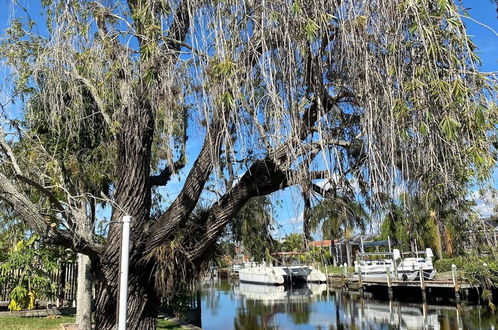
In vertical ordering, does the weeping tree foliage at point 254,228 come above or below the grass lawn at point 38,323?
above

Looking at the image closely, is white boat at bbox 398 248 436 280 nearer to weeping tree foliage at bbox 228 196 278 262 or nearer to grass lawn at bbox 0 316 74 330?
weeping tree foliage at bbox 228 196 278 262

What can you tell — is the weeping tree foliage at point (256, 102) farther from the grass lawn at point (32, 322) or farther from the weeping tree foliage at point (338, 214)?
the grass lawn at point (32, 322)

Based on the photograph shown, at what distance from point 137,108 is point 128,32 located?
2.98ft

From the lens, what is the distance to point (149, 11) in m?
5.04

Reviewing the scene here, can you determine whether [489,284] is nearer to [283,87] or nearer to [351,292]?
[351,292]

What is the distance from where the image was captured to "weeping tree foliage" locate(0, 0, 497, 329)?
13.7 feet

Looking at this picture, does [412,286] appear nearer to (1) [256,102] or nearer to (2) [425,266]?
(2) [425,266]

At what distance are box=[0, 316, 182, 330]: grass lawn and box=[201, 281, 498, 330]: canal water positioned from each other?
9553 millimetres

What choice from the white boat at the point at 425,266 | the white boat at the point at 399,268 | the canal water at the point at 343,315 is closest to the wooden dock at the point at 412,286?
the white boat at the point at 399,268

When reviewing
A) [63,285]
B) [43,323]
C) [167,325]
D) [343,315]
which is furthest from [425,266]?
[43,323]

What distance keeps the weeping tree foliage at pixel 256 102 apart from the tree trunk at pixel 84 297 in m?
4.23

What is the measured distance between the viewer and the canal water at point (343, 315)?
765 inches

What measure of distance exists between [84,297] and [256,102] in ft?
23.0

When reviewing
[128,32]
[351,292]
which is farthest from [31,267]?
[351,292]
